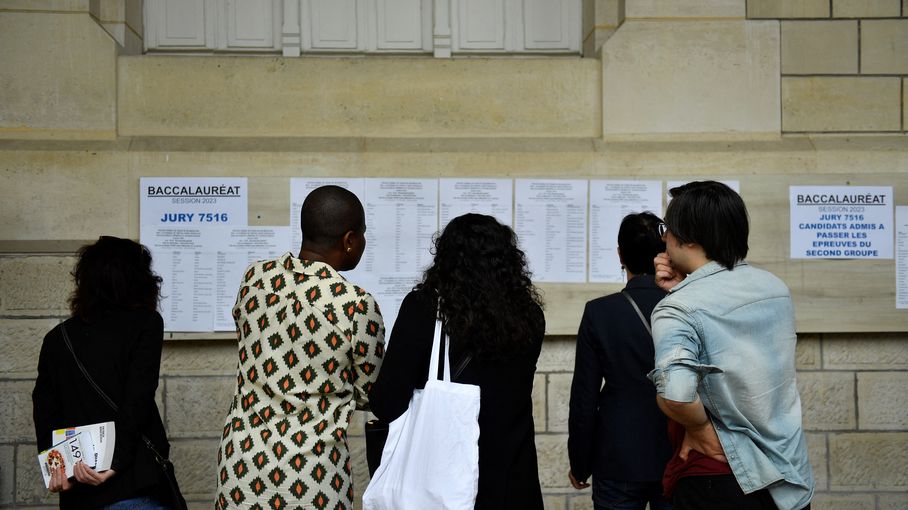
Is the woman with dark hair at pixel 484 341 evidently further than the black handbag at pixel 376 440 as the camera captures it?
No

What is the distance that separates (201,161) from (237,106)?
0.40 m

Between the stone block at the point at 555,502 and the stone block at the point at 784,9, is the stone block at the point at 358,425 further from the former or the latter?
the stone block at the point at 784,9

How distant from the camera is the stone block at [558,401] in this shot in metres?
5.47

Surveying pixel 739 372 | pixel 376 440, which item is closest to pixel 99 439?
pixel 376 440

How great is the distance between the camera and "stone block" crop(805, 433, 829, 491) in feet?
18.1

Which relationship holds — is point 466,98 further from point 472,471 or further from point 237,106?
point 472,471

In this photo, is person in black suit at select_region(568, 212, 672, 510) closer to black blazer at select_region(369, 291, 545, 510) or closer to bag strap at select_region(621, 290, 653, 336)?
bag strap at select_region(621, 290, 653, 336)

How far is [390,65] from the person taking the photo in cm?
557

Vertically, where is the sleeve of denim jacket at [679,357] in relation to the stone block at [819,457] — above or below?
above

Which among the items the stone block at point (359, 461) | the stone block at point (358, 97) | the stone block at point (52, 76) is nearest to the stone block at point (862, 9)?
the stone block at point (358, 97)

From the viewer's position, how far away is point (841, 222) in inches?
216

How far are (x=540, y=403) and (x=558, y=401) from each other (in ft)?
0.34

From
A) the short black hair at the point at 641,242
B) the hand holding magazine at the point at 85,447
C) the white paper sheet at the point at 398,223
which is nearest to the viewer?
the hand holding magazine at the point at 85,447

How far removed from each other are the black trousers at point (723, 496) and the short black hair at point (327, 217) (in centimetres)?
134
